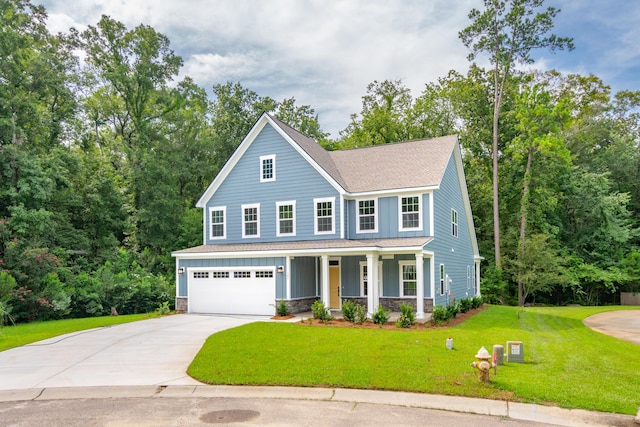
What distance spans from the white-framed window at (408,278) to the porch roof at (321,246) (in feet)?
3.84

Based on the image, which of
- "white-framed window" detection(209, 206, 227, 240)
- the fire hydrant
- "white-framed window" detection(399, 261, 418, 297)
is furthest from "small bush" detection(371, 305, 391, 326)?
"white-framed window" detection(209, 206, 227, 240)

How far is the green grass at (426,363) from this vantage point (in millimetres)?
8195

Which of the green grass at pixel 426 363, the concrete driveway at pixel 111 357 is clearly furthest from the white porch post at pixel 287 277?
the green grass at pixel 426 363

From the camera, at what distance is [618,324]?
1872 centimetres

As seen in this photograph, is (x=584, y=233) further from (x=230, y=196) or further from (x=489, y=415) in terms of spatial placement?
(x=489, y=415)

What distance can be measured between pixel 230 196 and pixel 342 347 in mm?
13223

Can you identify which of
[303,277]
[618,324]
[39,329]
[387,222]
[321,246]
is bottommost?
[618,324]

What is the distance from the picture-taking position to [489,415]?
23.6 feet

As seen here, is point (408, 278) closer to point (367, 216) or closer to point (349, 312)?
point (367, 216)

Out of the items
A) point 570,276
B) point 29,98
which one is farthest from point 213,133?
point 570,276

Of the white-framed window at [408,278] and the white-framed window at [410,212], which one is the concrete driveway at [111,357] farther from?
the white-framed window at [410,212]

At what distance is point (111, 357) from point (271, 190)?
1197 centimetres

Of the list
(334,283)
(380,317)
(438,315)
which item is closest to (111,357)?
(380,317)

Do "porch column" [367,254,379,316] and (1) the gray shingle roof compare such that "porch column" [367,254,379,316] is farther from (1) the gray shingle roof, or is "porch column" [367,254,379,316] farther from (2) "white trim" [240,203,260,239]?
(2) "white trim" [240,203,260,239]
